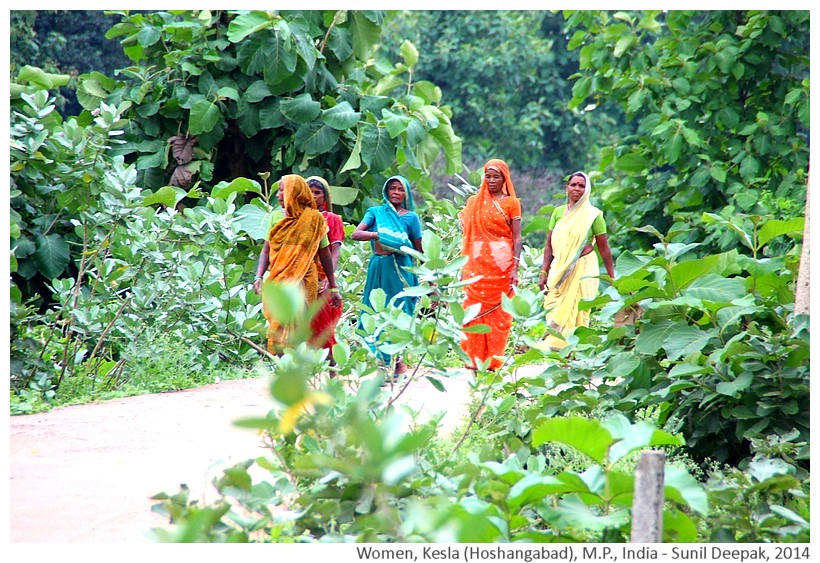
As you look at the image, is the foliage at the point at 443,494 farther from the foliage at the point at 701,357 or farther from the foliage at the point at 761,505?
the foliage at the point at 701,357

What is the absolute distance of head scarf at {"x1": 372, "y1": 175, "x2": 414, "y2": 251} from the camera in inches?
258

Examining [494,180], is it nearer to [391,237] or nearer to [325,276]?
[391,237]

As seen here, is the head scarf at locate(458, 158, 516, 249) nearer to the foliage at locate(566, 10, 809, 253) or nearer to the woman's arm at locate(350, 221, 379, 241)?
the woman's arm at locate(350, 221, 379, 241)

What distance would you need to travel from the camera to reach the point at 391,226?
21.8 ft

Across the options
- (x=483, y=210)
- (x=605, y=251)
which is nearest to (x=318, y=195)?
(x=483, y=210)

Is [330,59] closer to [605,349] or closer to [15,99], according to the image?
[15,99]

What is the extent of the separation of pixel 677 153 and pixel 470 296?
2.79 metres

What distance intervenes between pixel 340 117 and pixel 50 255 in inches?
118

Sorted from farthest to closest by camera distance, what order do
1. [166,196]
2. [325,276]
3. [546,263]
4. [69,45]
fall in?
[69,45] → [546,263] → [166,196] → [325,276]

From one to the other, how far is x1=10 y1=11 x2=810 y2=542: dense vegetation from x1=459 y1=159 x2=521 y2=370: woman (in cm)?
65

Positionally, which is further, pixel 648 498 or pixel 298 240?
pixel 298 240

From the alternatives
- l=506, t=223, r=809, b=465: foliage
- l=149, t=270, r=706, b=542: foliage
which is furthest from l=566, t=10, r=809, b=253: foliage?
l=149, t=270, r=706, b=542: foliage

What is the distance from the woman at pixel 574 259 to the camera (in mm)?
6801
